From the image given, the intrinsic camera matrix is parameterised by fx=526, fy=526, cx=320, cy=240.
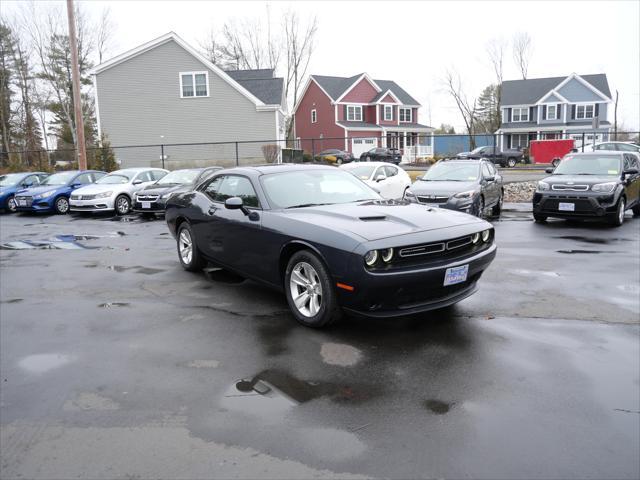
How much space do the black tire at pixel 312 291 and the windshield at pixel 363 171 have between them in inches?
379

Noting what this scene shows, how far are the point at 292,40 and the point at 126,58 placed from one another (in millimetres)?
21506

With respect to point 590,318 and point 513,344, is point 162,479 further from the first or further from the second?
→ point 590,318

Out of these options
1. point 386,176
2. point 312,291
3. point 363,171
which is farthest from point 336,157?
point 312,291

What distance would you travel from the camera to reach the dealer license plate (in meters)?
11.2

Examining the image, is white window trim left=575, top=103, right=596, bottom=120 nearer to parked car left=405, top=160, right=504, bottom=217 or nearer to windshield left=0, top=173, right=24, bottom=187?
parked car left=405, top=160, right=504, bottom=217

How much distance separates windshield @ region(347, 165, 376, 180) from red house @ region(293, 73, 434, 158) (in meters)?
32.8

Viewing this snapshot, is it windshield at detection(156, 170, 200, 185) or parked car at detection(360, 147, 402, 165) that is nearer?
windshield at detection(156, 170, 200, 185)

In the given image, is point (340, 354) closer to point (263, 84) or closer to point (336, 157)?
point (263, 84)

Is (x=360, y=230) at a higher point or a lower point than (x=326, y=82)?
lower

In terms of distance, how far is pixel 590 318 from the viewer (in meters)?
5.38

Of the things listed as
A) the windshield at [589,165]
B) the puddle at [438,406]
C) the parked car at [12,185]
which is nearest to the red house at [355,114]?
the parked car at [12,185]

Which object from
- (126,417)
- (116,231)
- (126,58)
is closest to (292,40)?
(126,58)

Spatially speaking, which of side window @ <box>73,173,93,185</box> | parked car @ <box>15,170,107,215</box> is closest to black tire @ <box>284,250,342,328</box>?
parked car @ <box>15,170,107,215</box>

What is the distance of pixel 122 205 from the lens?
16.2 metres
